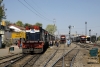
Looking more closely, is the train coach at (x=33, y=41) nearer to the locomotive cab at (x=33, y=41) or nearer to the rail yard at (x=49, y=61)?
the locomotive cab at (x=33, y=41)

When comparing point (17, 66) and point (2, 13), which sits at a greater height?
point (2, 13)

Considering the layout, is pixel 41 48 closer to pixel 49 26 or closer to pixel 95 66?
pixel 95 66

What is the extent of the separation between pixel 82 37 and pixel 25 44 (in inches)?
2261

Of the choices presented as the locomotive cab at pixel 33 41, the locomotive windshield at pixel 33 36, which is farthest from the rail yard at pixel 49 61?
the locomotive windshield at pixel 33 36

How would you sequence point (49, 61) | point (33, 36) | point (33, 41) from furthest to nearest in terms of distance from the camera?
point (33, 36) → point (33, 41) → point (49, 61)

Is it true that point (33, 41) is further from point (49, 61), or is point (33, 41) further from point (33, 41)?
point (49, 61)

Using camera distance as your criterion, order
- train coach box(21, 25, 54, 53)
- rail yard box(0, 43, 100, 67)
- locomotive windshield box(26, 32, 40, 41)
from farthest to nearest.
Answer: locomotive windshield box(26, 32, 40, 41) < train coach box(21, 25, 54, 53) < rail yard box(0, 43, 100, 67)

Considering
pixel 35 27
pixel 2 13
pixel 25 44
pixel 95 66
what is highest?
pixel 2 13

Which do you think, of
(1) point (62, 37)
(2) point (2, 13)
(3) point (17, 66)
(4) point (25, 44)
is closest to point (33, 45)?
(4) point (25, 44)

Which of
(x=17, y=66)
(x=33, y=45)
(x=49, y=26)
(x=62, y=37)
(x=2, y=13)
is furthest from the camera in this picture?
(x=49, y=26)

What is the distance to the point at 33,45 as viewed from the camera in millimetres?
27109

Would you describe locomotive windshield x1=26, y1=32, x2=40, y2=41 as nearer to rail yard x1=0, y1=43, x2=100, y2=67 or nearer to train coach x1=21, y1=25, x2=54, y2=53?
train coach x1=21, y1=25, x2=54, y2=53

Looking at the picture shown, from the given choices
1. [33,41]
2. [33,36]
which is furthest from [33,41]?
[33,36]

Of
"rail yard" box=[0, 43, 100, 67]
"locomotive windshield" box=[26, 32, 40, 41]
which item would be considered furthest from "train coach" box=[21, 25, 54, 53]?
"rail yard" box=[0, 43, 100, 67]
